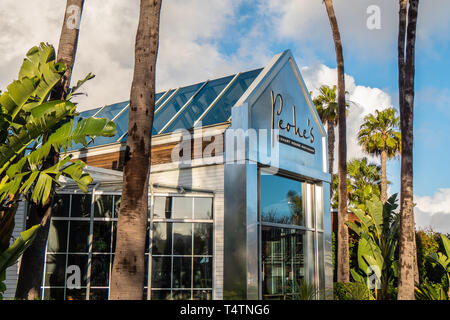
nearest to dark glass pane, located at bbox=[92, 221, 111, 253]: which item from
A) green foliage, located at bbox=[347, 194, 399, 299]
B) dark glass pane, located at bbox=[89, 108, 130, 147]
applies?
dark glass pane, located at bbox=[89, 108, 130, 147]

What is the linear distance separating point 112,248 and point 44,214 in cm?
296

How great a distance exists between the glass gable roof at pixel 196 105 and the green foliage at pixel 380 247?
7.53 m

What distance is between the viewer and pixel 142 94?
879 cm

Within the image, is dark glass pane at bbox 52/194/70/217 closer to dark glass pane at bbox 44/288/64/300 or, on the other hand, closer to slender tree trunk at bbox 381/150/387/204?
dark glass pane at bbox 44/288/64/300

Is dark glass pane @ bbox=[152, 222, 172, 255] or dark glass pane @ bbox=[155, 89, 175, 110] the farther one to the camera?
dark glass pane @ bbox=[155, 89, 175, 110]

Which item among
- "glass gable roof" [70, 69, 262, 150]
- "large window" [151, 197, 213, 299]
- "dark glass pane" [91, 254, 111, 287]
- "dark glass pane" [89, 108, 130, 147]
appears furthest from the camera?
"dark glass pane" [89, 108, 130, 147]

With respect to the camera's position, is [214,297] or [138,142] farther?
[214,297]

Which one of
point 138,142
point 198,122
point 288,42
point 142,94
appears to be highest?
point 288,42

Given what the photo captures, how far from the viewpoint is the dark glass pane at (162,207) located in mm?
13180

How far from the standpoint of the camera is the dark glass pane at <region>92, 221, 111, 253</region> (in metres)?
12.7

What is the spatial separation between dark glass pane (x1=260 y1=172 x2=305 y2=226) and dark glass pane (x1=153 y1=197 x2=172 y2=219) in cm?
273

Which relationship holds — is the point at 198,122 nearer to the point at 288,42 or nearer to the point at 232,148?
the point at 232,148
